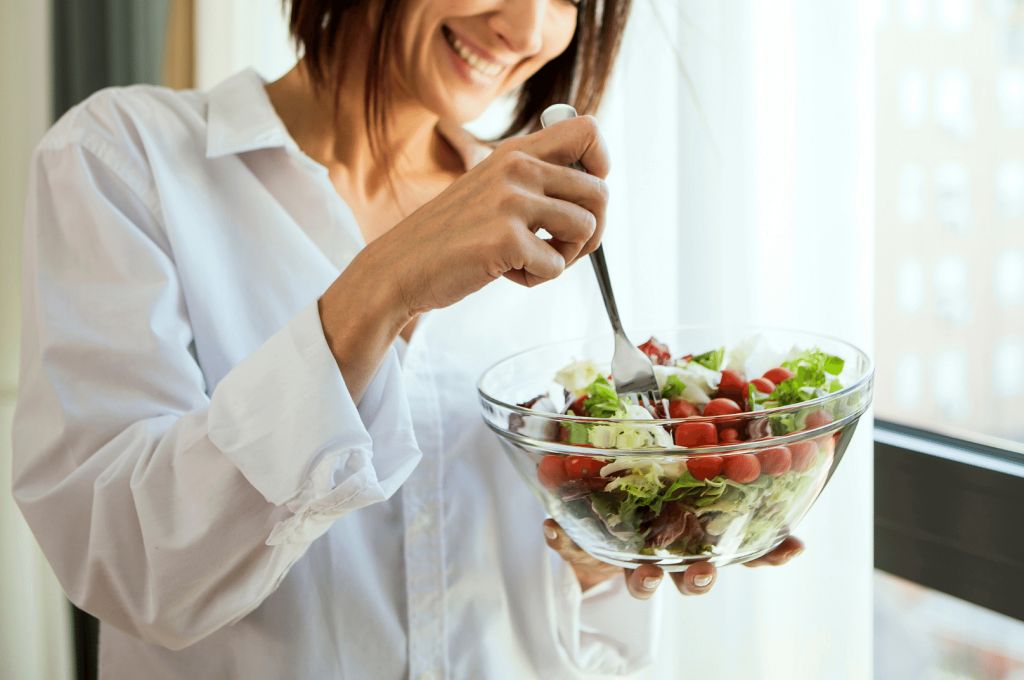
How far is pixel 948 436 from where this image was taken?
0.97 meters

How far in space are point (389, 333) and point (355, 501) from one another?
127 millimetres

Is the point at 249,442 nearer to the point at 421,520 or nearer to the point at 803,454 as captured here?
the point at 421,520

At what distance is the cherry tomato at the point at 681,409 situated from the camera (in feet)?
1.94

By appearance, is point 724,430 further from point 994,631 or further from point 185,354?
point 994,631

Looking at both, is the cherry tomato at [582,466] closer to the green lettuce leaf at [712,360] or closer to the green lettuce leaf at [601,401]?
the green lettuce leaf at [601,401]

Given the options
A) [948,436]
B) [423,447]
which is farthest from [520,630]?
[948,436]

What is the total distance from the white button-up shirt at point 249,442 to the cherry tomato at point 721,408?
0.24 meters

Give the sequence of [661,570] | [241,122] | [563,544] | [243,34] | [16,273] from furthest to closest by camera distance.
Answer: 1. [243,34]
2. [16,273]
3. [241,122]
4. [563,544]
5. [661,570]

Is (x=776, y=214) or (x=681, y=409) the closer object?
(x=681, y=409)

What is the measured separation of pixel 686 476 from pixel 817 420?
0.35 ft

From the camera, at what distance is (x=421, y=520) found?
2.71 ft

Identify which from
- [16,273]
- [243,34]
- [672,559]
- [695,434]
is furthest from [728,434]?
[243,34]

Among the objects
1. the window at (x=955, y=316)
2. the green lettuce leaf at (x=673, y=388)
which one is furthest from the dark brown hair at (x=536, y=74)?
the green lettuce leaf at (x=673, y=388)

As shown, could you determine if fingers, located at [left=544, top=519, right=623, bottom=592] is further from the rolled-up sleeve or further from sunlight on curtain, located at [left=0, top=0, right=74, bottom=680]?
sunlight on curtain, located at [left=0, top=0, right=74, bottom=680]
